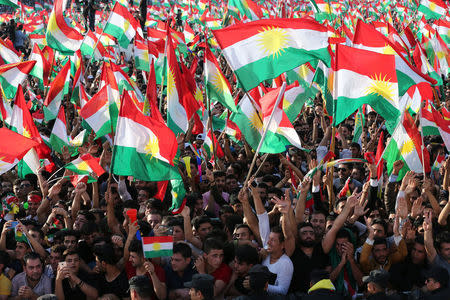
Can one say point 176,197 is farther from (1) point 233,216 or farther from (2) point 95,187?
(2) point 95,187

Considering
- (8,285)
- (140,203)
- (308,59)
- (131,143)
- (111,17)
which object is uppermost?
(111,17)

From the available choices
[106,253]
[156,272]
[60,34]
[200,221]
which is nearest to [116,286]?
[106,253]

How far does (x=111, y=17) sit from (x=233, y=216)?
26.2ft

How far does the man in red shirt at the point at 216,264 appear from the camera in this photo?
5365 mm

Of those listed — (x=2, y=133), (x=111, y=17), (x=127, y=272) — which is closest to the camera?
(x=127, y=272)

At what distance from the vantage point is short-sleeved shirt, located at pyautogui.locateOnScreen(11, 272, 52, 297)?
570cm

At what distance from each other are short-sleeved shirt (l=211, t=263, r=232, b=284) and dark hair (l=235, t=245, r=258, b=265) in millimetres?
181

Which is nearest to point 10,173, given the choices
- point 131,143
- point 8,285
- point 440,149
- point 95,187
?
point 95,187

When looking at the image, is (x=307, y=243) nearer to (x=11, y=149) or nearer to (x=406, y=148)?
(x=406, y=148)

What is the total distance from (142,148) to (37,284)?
183 centimetres

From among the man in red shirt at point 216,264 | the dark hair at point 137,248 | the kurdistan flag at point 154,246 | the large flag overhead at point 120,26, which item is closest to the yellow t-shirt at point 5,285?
the dark hair at point 137,248

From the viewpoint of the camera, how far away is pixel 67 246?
6.19 metres

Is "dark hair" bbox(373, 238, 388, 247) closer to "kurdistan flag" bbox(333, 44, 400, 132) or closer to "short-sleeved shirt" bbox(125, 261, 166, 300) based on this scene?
"kurdistan flag" bbox(333, 44, 400, 132)

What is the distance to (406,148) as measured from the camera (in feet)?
24.6
